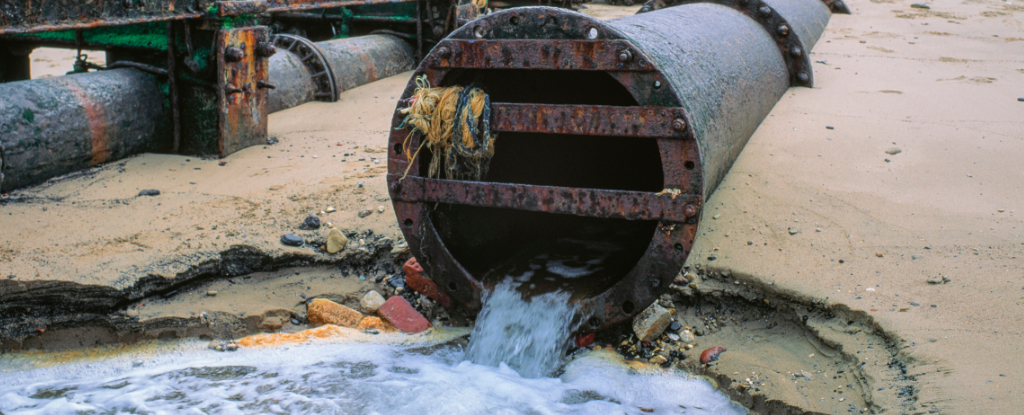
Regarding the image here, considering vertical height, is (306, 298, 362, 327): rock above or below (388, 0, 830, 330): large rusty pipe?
below

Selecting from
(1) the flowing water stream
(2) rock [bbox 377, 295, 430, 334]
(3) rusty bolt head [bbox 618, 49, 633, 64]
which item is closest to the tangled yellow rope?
(3) rusty bolt head [bbox 618, 49, 633, 64]

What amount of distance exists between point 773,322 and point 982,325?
2.01ft

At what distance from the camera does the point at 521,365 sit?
2.36 m

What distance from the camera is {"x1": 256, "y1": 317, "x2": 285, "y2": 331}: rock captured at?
254 centimetres

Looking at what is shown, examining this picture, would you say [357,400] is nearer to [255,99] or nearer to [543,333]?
[543,333]

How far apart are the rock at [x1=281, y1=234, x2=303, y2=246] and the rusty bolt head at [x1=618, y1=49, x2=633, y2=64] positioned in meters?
1.63

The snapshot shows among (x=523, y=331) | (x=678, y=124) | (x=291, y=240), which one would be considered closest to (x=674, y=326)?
(x=523, y=331)

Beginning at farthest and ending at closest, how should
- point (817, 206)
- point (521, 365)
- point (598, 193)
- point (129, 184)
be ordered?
point (129, 184) → point (817, 206) → point (521, 365) → point (598, 193)

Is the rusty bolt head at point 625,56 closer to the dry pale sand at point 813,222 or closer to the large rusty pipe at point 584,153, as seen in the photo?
the large rusty pipe at point 584,153

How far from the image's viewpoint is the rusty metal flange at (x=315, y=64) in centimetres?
536

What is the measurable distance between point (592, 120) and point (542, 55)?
24cm

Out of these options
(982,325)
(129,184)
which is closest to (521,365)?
(982,325)

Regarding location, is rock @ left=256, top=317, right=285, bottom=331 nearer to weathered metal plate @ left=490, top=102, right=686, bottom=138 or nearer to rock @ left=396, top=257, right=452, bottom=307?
rock @ left=396, top=257, right=452, bottom=307

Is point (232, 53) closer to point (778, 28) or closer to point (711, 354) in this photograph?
point (711, 354)
